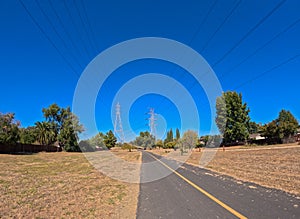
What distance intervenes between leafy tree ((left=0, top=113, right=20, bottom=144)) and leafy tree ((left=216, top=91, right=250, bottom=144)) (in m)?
47.4

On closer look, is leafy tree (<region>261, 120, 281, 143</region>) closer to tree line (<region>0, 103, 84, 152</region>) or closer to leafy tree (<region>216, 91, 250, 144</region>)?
leafy tree (<region>216, 91, 250, 144</region>)

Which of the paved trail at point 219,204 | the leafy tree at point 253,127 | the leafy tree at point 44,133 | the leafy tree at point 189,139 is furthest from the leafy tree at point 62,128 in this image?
the paved trail at point 219,204

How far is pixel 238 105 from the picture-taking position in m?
57.5

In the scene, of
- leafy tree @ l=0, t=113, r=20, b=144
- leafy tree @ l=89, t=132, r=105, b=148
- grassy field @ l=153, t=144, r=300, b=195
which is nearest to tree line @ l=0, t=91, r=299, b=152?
leafy tree @ l=0, t=113, r=20, b=144

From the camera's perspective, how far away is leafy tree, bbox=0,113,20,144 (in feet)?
117

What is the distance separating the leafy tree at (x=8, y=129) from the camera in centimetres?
3553

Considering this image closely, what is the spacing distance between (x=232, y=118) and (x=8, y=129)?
4941cm

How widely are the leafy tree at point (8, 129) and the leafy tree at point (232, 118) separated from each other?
47.4 m

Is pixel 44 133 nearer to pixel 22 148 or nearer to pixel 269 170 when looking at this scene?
pixel 22 148

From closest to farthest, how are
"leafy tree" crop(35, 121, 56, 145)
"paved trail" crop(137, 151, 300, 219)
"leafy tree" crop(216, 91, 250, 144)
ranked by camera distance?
1. "paved trail" crop(137, 151, 300, 219)
2. "leafy tree" crop(216, 91, 250, 144)
3. "leafy tree" crop(35, 121, 56, 145)

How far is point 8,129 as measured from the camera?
3603 cm

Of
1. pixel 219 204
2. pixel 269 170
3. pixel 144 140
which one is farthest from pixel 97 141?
pixel 219 204

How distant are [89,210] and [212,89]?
19219 millimetres

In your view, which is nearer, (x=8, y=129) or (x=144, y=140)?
(x=8, y=129)
